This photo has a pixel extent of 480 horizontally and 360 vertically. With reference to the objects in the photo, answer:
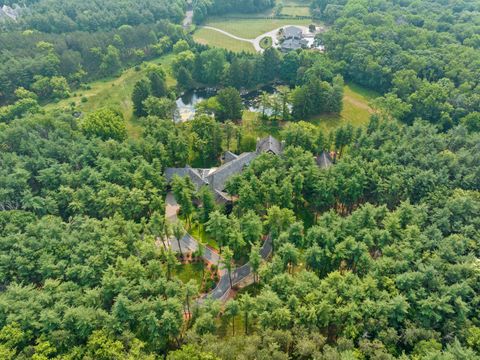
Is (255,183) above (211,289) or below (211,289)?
above

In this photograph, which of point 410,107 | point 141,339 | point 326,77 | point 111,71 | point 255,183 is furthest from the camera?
point 111,71

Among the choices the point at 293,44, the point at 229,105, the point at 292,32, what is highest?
the point at 292,32

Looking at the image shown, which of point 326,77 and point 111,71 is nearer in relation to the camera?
point 326,77

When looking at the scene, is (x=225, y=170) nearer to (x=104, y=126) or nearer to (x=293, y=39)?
(x=104, y=126)

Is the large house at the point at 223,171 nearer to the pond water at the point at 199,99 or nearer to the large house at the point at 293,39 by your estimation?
the pond water at the point at 199,99

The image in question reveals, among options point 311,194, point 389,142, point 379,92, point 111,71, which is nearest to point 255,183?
point 311,194

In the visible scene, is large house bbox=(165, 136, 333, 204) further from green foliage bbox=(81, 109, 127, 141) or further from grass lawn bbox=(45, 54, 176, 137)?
→ grass lawn bbox=(45, 54, 176, 137)

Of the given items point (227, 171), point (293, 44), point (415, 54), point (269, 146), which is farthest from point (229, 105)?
point (415, 54)

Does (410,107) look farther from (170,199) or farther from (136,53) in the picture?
(136,53)

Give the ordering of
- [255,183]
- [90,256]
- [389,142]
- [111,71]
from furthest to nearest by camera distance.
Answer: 1. [111,71]
2. [389,142]
3. [255,183]
4. [90,256]
